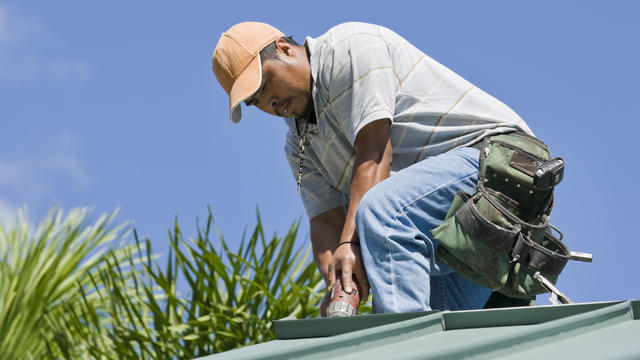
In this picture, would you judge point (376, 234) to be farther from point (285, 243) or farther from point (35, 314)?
point (35, 314)

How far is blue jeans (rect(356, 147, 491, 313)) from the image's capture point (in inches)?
95.1

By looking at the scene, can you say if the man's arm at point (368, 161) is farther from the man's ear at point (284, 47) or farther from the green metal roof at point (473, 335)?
the green metal roof at point (473, 335)

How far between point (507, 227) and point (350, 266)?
466mm

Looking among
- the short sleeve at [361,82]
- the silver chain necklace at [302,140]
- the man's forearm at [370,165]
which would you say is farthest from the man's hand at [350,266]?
the silver chain necklace at [302,140]

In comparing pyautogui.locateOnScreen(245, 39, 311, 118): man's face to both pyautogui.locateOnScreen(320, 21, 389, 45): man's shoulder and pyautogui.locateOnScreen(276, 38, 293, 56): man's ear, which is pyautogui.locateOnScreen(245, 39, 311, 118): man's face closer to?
pyautogui.locateOnScreen(276, 38, 293, 56): man's ear

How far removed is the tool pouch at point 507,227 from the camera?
255 cm

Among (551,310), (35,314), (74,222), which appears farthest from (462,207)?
(74,222)

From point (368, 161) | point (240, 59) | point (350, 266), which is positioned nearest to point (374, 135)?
point (368, 161)

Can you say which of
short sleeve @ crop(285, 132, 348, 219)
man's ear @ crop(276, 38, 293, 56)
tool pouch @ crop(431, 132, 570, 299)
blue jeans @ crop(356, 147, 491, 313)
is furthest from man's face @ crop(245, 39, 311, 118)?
tool pouch @ crop(431, 132, 570, 299)

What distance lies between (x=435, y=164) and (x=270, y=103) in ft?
2.12

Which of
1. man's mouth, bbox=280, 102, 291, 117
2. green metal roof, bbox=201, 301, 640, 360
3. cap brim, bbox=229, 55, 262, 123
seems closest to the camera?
green metal roof, bbox=201, 301, 640, 360

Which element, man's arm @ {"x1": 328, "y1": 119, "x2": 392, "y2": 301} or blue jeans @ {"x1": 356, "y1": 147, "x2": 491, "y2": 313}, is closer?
blue jeans @ {"x1": 356, "y1": 147, "x2": 491, "y2": 313}

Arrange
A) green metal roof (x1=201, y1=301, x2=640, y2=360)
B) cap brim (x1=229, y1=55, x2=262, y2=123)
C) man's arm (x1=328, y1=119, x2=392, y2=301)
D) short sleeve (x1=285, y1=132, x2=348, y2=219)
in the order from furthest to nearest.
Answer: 1. short sleeve (x1=285, y1=132, x2=348, y2=219)
2. cap brim (x1=229, y1=55, x2=262, y2=123)
3. man's arm (x1=328, y1=119, x2=392, y2=301)
4. green metal roof (x1=201, y1=301, x2=640, y2=360)

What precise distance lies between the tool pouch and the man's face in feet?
2.07
